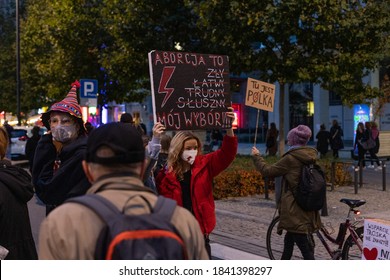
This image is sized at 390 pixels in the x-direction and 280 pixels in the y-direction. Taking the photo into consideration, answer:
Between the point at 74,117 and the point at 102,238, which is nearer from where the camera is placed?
the point at 102,238

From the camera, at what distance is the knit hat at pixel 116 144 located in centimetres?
215

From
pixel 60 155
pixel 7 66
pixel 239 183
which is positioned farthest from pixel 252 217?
pixel 7 66

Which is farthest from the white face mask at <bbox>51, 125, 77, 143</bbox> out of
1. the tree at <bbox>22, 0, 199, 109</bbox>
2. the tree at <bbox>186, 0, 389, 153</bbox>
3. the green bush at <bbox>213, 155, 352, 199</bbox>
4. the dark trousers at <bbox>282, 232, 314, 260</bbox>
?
the tree at <bbox>22, 0, 199, 109</bbox>

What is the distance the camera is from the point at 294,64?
44.5ft

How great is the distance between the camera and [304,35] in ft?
45.2

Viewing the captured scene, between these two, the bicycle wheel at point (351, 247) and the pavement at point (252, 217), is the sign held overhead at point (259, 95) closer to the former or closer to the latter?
the pavement at point (252, 217)

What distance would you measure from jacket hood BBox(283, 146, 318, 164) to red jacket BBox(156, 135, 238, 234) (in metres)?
1.10

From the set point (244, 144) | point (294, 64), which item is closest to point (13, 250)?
point (294, 64)

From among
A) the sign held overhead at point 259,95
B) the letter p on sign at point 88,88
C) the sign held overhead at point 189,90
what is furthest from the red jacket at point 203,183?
the letter p on sign at point 88,88

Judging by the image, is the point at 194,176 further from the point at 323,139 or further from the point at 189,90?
the point at 323,139

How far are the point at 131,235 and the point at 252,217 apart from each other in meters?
8.31

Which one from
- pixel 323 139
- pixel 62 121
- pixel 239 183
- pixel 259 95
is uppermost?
pixel 259 95
